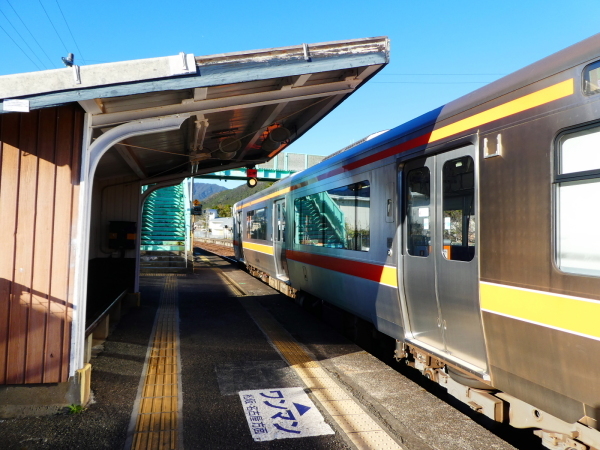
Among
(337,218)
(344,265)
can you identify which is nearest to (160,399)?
(344,265)

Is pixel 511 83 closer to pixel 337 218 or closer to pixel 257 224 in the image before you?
pixel 337 218

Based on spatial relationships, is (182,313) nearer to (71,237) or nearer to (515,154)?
(71,237)

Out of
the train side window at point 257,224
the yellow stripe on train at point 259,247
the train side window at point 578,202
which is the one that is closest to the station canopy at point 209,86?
the train side window at point 578,202

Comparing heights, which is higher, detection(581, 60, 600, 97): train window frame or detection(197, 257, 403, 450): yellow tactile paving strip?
detection(581, 60, 600, 97): train window frame

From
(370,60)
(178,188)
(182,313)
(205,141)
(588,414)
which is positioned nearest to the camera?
(588,414)

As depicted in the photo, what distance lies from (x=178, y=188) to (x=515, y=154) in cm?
1844

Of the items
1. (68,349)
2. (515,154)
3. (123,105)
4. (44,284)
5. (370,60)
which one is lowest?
(68,349)

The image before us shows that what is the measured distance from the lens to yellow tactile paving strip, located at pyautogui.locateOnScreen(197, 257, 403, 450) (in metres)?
3.80

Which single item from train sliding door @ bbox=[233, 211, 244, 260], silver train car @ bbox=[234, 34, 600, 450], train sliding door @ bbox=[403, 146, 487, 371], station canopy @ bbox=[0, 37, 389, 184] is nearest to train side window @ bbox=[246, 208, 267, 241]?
train sliding door @ bbox=[233, 211, 244, 260]

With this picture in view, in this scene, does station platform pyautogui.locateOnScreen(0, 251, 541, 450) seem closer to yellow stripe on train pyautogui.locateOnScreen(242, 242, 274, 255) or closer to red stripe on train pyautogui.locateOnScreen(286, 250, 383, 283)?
red stripe on train pyautogui.locateOnScreen(286, 250, 383, 283)

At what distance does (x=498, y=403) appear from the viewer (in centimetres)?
388

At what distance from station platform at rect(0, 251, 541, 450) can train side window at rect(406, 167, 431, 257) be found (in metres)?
1.48

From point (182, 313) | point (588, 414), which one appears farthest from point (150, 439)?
point (182, 313)

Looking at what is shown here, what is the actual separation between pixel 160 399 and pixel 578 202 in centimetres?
387
